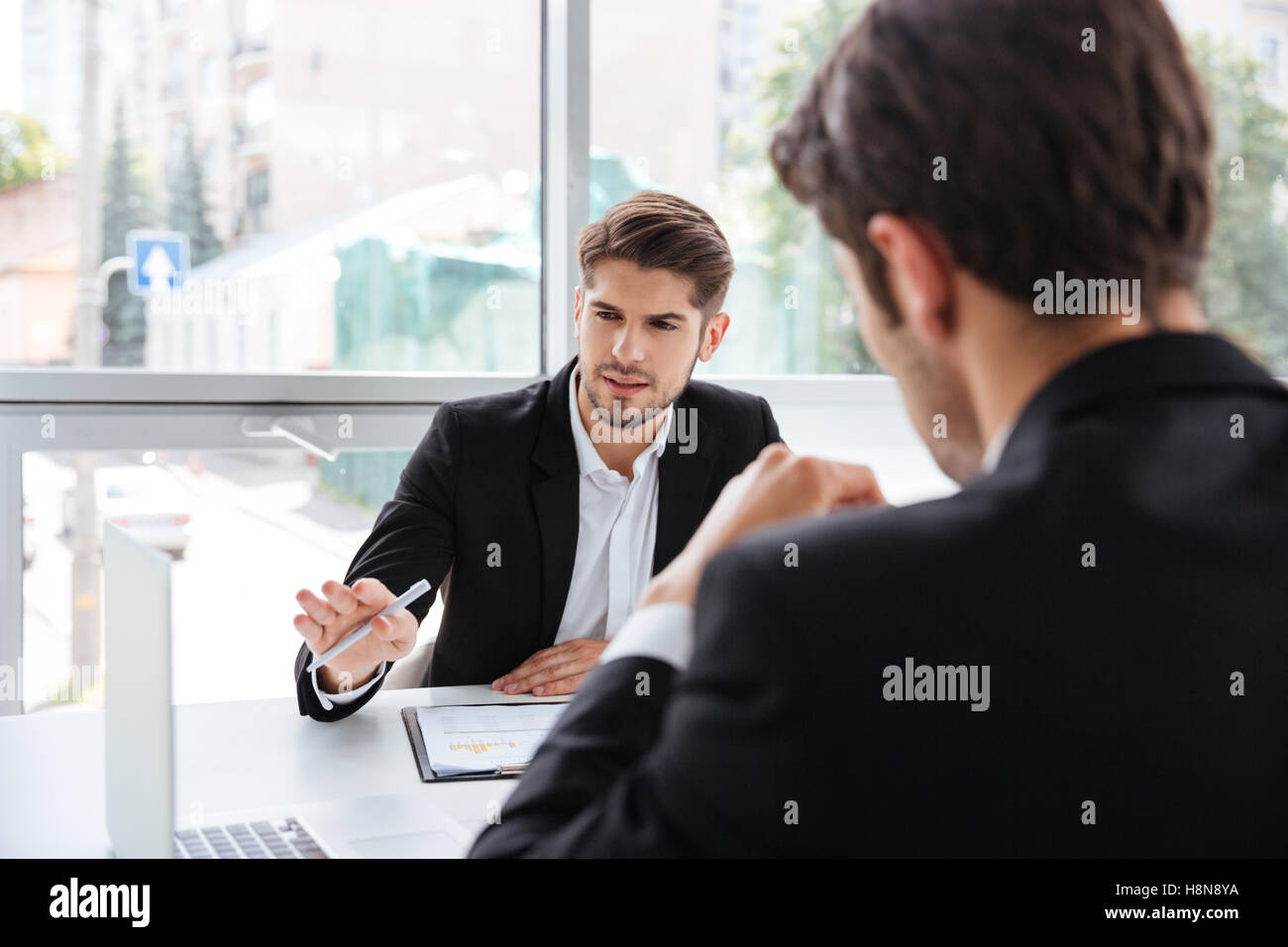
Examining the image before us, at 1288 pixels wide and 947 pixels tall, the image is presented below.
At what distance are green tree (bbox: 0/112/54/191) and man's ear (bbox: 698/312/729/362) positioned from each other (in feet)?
5.45

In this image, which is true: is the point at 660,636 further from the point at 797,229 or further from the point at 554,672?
the point at 797,229

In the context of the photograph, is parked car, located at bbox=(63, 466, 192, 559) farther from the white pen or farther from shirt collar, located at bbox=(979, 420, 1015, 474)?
shirt collar, located at bbox=(979, 420, 1015, 474)

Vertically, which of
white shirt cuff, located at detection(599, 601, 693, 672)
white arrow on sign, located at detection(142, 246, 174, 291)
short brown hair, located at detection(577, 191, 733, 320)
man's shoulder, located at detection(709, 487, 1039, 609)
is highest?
white arrow on sign, located at detection(142, 246, 174, 291)

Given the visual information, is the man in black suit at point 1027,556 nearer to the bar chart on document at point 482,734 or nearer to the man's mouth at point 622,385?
the bar chart on document at point 482,734

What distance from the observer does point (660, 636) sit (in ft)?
2.55

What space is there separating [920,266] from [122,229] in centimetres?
254

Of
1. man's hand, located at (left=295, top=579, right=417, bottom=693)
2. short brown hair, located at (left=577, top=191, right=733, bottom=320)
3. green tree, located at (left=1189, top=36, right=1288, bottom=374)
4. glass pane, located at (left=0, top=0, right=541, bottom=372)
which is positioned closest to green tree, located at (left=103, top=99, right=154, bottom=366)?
glass pane, located at (left=0, top=0, right=541, bottom=372)

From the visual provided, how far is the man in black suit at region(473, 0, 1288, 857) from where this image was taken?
603 mm

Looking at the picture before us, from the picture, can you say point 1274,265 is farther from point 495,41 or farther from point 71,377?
point 71,377

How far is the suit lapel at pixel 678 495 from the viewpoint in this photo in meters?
2.09

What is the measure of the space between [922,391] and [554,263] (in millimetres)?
2522

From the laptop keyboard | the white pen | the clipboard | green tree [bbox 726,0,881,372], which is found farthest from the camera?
green tree [bbox 726,0,881,372]

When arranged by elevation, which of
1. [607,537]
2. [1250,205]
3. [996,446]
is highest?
[1250,205]

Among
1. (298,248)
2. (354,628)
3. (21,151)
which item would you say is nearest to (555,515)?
(354,628)
